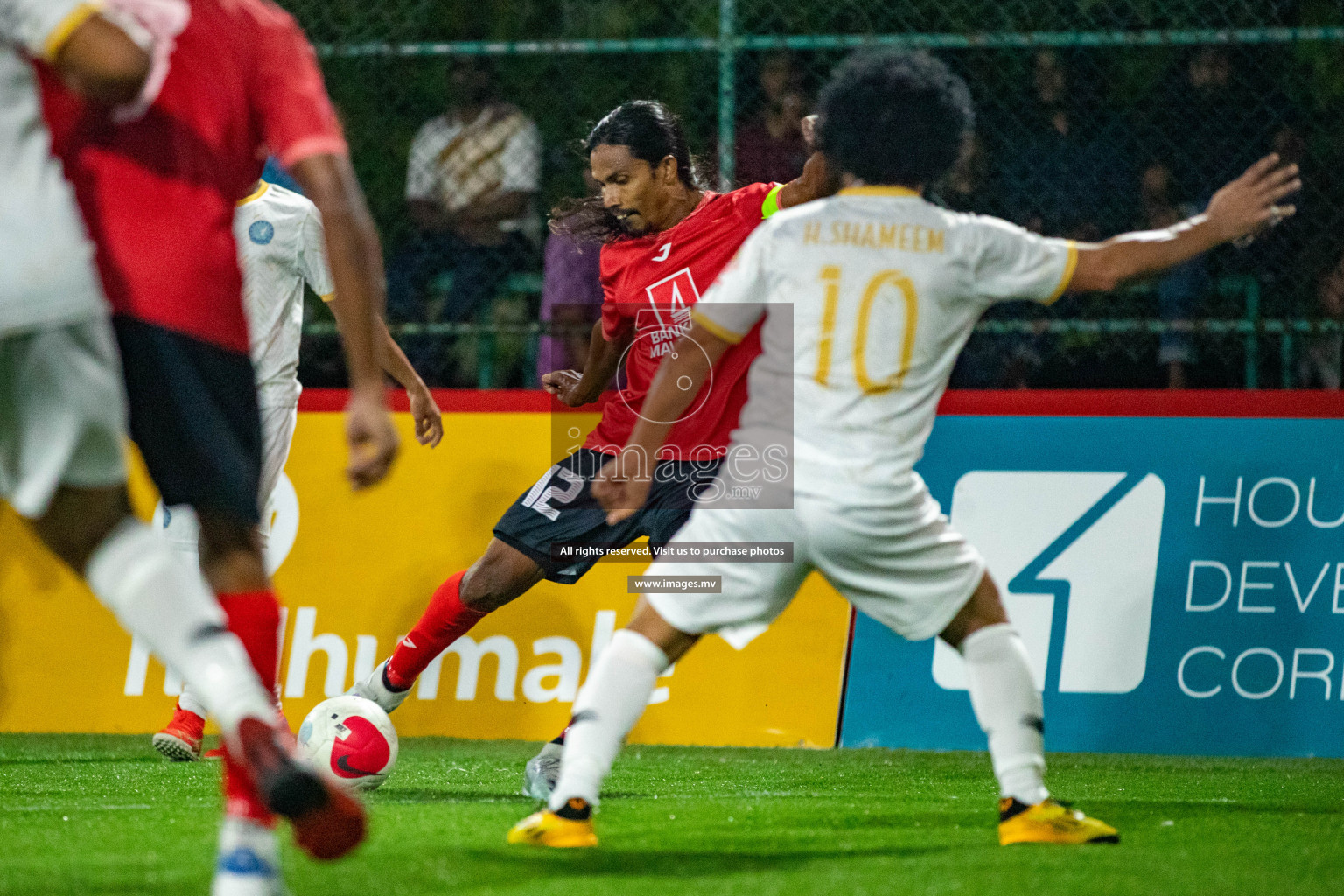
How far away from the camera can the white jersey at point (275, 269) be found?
5.52 m

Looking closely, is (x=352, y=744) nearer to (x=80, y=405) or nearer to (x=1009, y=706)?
(x=1009, y=706)

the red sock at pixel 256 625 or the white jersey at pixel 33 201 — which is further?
the red sock at pixel 256 625

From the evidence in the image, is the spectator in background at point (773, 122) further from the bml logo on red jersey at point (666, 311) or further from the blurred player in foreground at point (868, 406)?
the blurred player in foreground at point (868, 406)

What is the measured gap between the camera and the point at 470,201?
764cm

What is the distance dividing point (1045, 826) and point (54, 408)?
7.01ft

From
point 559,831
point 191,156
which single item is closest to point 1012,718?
point 559,831

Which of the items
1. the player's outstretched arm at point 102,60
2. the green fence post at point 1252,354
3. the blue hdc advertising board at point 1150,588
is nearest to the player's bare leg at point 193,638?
the player's outstretched arm at point 102,60

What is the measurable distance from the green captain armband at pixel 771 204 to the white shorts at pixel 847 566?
1837 mm

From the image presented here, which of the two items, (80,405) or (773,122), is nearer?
(80,405)

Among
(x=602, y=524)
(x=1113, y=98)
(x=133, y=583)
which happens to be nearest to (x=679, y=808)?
(x=602, y=524)

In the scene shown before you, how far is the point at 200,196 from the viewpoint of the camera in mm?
2812

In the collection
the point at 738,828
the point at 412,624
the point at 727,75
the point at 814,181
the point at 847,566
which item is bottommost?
the point at 412,624

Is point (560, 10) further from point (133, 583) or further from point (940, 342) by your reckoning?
point (133, 583)

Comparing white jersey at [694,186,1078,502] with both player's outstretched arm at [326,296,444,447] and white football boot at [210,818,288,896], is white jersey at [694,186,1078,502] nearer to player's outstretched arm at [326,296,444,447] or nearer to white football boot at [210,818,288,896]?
white football boot at [210,818,288,896]
